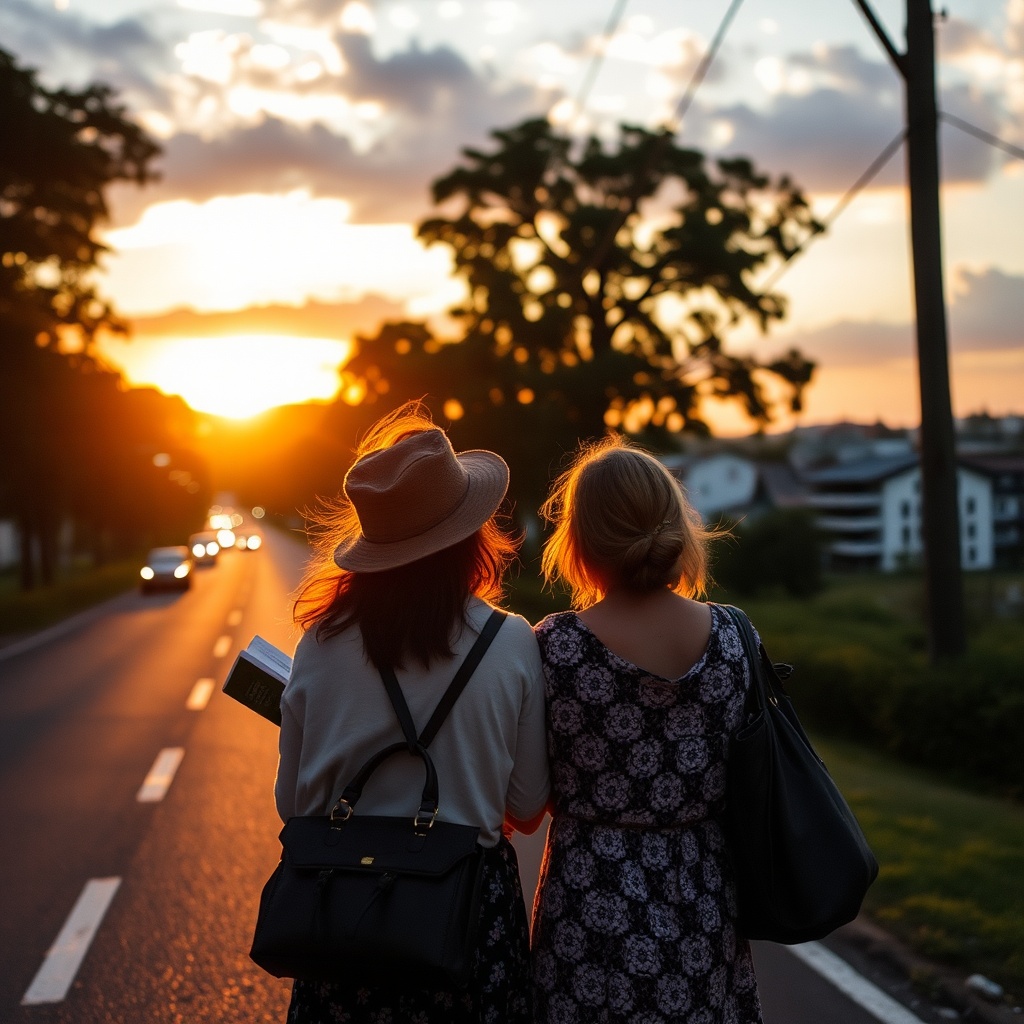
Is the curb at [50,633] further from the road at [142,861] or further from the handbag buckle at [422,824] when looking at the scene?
the handbag buckle at [422,824]

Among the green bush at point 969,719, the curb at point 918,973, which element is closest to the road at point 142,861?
the curb at point 918,973

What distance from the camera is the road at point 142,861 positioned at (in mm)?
4680

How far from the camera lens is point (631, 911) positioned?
247cm

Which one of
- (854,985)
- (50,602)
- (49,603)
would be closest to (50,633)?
(49,603)

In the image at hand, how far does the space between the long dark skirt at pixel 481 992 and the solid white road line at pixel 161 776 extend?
6.43 metres

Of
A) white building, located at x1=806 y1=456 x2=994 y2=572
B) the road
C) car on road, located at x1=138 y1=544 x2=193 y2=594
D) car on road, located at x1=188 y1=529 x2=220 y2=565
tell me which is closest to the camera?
the road

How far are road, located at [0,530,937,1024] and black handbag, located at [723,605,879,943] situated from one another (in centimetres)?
104

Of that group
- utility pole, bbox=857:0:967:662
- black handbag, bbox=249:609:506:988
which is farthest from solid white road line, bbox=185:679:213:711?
black handbag, bbox=249:609:506:988

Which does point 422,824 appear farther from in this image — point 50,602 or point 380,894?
point 50,602

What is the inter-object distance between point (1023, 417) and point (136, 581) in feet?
183

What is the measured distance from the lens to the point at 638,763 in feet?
8.16

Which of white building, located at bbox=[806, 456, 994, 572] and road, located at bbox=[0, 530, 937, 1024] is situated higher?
road, located at bbox=[0, 530, 937, 1024]

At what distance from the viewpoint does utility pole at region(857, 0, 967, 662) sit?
9.39 metres

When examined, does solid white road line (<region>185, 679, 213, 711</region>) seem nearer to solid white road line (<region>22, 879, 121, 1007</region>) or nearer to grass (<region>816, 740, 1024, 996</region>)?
solid white road line (<region>22, 879, 121, 1007</region>)
